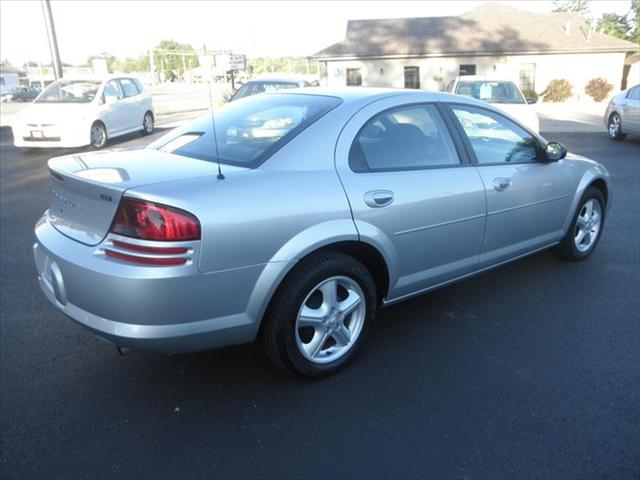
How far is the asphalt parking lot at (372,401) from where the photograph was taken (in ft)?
8.06

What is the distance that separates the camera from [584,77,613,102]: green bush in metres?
29.1

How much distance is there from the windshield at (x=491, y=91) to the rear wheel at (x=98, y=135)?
7789mm

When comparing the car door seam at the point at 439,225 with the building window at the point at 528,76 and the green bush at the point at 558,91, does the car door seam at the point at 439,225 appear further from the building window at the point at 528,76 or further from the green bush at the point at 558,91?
the building window at the point at 528,76

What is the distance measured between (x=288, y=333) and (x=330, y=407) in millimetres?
442

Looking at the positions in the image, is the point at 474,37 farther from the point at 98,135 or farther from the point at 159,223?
the point at 159,223

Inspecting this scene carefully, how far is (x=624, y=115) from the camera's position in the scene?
42.8 feet

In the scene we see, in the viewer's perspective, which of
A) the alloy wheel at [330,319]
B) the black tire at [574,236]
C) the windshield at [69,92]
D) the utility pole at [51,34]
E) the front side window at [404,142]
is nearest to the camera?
the alloy wheel at [330,319]

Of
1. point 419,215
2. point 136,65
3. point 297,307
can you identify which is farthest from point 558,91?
point 136,65

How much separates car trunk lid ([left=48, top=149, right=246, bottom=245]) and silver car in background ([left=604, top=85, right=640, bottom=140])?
41.4 ft

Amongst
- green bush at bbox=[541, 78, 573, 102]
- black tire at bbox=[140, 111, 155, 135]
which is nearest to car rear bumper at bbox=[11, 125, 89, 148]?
black tire at bbox=[140, 111, 155, 135]

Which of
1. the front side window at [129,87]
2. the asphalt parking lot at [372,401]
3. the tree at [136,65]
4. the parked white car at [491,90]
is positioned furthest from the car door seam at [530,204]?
the tree at [136,65]

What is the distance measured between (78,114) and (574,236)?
10146 millimetres

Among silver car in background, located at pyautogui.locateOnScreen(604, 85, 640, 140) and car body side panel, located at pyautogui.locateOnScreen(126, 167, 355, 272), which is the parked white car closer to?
silver car in background, located at pyautogui.locateOnScreen(604, 85, 640, 140)

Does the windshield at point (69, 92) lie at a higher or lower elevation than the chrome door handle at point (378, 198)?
higher
